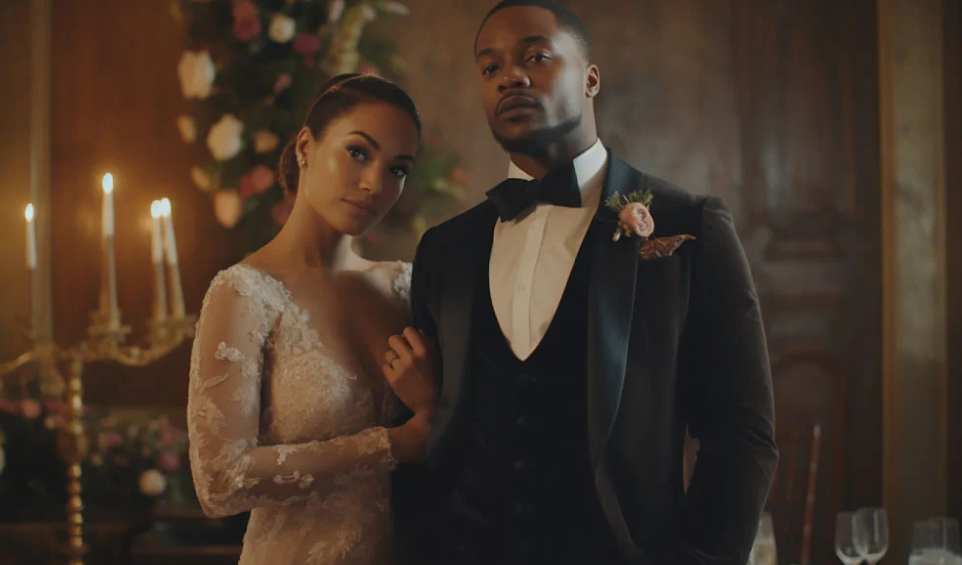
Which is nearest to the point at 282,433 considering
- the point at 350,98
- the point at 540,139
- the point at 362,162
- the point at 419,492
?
the point at 419,492

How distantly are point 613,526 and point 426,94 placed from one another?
2.87 metres

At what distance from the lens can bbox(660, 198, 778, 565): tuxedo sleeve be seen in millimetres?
1626

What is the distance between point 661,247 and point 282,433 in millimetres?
809

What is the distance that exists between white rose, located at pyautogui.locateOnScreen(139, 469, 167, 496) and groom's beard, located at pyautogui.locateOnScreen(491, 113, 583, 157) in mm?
2302

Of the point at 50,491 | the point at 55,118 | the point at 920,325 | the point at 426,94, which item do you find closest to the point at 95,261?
the point at 55,118

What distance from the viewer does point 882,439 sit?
4.22 meters

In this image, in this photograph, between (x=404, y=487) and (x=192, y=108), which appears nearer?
(x=404, y=487)

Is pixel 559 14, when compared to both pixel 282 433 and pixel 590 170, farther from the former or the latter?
pixel 282 433

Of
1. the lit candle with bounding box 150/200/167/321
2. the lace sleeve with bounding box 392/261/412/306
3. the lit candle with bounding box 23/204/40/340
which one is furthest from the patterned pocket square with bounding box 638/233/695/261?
the lit candle with bounding box 23/204/40/340

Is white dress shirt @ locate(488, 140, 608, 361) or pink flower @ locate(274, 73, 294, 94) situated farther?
pink flower @ locate(274, 73, 294, 94)

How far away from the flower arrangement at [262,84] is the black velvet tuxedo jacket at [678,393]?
2224 millimetres

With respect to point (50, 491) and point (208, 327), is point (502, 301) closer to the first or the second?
point (208, 327)

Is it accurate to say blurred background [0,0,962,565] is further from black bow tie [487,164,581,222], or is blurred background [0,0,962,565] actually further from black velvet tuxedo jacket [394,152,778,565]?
black velvet tuxedo jacket [394,152,778,565]

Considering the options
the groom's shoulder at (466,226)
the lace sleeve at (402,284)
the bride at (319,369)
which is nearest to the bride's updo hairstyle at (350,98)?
the bride at (319,369)
